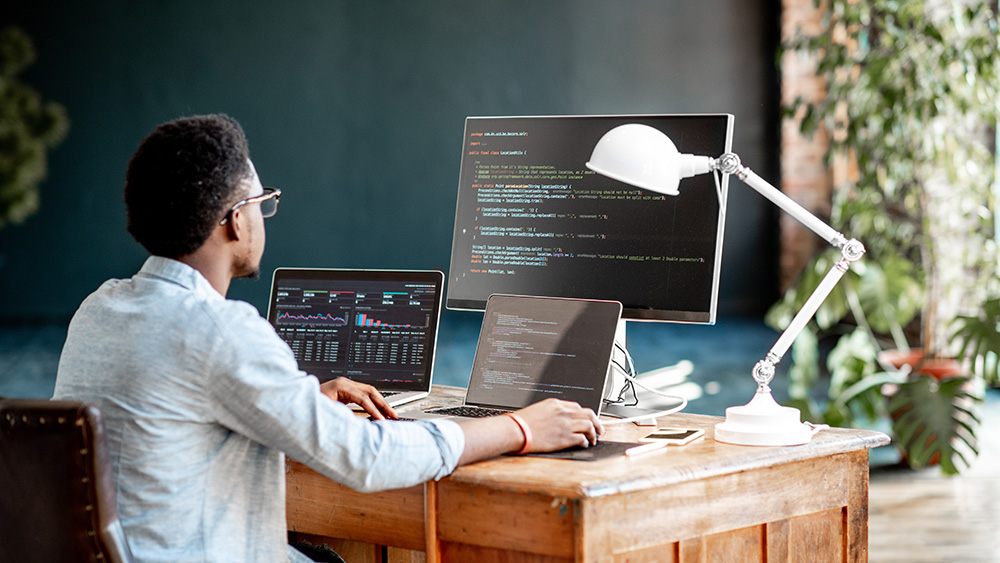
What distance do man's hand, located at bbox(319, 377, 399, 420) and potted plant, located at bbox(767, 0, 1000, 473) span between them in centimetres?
198

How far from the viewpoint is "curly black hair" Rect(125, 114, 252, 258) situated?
3.71ft

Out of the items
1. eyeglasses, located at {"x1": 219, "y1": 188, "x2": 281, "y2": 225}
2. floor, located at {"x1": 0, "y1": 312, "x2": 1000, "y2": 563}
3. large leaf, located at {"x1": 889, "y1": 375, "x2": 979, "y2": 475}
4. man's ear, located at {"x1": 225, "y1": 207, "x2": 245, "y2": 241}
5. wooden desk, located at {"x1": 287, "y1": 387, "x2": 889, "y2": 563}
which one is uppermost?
eyeglasses, located at {"x1": 219, "y1": 188, "x2": 281, "y2": 225}

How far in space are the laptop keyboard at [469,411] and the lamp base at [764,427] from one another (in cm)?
38

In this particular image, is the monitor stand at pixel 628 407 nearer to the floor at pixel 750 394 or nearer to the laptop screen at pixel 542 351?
the laptop screen at pixel 542 351

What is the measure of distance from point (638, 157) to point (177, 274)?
0.67 m

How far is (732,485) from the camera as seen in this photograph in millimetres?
1264

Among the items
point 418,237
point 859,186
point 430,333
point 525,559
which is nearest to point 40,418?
point 525,559

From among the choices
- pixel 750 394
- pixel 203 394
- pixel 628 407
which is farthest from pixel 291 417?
pixel 750 394

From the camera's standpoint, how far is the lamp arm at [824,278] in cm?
136

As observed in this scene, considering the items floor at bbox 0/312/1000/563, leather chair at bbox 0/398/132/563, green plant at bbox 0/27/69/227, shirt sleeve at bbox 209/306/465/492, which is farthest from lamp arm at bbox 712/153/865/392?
green plant at bbox 0/27/69/227

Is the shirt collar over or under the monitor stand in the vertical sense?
A: over

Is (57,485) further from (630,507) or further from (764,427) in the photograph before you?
(764,427)

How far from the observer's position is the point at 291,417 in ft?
3.47

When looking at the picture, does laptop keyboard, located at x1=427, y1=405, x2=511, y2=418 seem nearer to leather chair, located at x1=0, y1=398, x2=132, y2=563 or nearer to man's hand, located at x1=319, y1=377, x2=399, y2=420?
man's hand, located at x1=319, y1=377, x2=399, y2=420
